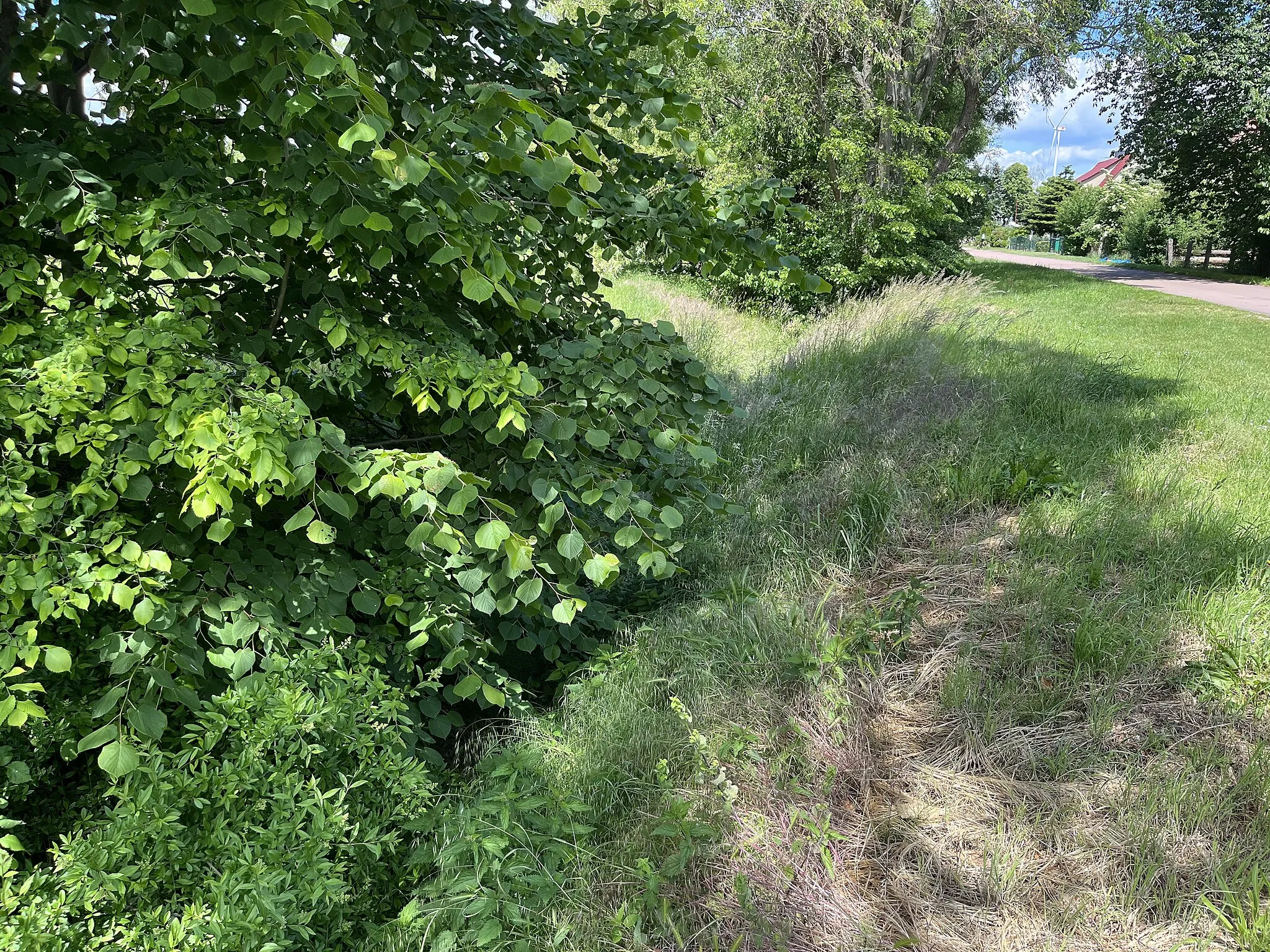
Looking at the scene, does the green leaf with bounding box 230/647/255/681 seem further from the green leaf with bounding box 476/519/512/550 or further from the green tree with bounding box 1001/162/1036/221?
the green tree with bounding box 1001/162/1036/221

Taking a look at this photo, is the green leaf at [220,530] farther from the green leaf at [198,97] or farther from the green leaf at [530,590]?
the green leaf at [198,97]

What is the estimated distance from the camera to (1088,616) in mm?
3062

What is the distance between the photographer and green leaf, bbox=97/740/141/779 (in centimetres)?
197

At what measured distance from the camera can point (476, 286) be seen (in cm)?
210

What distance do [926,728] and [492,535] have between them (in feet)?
5.87

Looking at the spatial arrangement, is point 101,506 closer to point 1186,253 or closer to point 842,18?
point 842,18

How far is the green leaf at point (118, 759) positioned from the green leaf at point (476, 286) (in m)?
1.52

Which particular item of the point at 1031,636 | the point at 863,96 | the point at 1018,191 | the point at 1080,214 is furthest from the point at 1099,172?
the point at 1031,636

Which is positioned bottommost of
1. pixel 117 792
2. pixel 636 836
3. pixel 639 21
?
pixel 636 836

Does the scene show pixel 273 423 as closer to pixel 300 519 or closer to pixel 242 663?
pixel 300 519

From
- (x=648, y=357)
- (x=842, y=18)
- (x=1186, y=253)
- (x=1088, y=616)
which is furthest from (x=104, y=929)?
(x=1186, y=253)

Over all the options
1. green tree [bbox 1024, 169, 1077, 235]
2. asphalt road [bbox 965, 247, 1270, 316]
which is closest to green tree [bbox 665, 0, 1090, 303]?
asphalt road [bbox 965, 247, 1270, 316]

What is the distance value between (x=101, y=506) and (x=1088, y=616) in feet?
11.4

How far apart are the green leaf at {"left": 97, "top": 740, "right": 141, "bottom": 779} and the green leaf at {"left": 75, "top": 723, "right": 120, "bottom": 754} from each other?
0.02m
